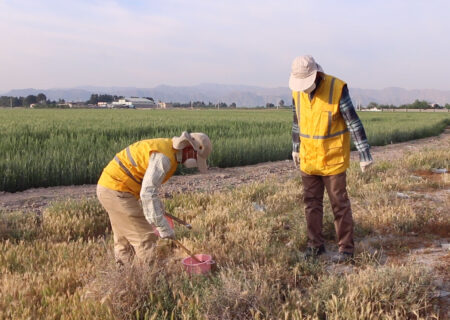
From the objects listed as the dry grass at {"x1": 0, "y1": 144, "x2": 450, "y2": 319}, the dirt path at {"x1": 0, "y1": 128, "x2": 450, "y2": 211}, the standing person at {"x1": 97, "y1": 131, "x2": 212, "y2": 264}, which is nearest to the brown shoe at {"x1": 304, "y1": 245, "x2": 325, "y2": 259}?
the dry grass at {"x1": 0, "y1": 144, "x2": 450, "y2": 319}

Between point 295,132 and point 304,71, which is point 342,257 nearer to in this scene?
point 295,132

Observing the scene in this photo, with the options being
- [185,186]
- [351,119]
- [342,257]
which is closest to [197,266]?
[342,257]

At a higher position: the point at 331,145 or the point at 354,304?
the point at 331,145

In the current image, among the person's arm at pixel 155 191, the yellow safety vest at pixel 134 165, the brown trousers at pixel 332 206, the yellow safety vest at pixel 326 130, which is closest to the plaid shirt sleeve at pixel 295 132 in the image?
the yellow safety vest at pixel 326 130

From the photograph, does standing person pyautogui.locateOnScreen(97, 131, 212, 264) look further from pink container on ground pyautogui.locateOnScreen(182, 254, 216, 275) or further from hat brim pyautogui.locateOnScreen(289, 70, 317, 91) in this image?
hat brim pyautogui.locateOnScreen(289, 70, 317, 91)

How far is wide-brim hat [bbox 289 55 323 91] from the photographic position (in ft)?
12.2

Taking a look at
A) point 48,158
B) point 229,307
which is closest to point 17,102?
point 48,158

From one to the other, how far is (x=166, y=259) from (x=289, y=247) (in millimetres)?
1227

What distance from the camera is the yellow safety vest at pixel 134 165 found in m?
3.19

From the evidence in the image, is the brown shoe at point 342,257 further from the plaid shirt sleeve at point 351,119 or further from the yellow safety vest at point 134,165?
the yellow safety vest at point 134,165

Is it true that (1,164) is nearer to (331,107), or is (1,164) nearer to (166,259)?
(166,259)

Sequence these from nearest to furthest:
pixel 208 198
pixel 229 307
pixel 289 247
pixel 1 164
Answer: pixel 229 307 < pixel 289 247 < pixel 208 198 < pixel 1 164

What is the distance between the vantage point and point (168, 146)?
10.5 ft

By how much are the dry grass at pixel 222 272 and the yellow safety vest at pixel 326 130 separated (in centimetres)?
87
